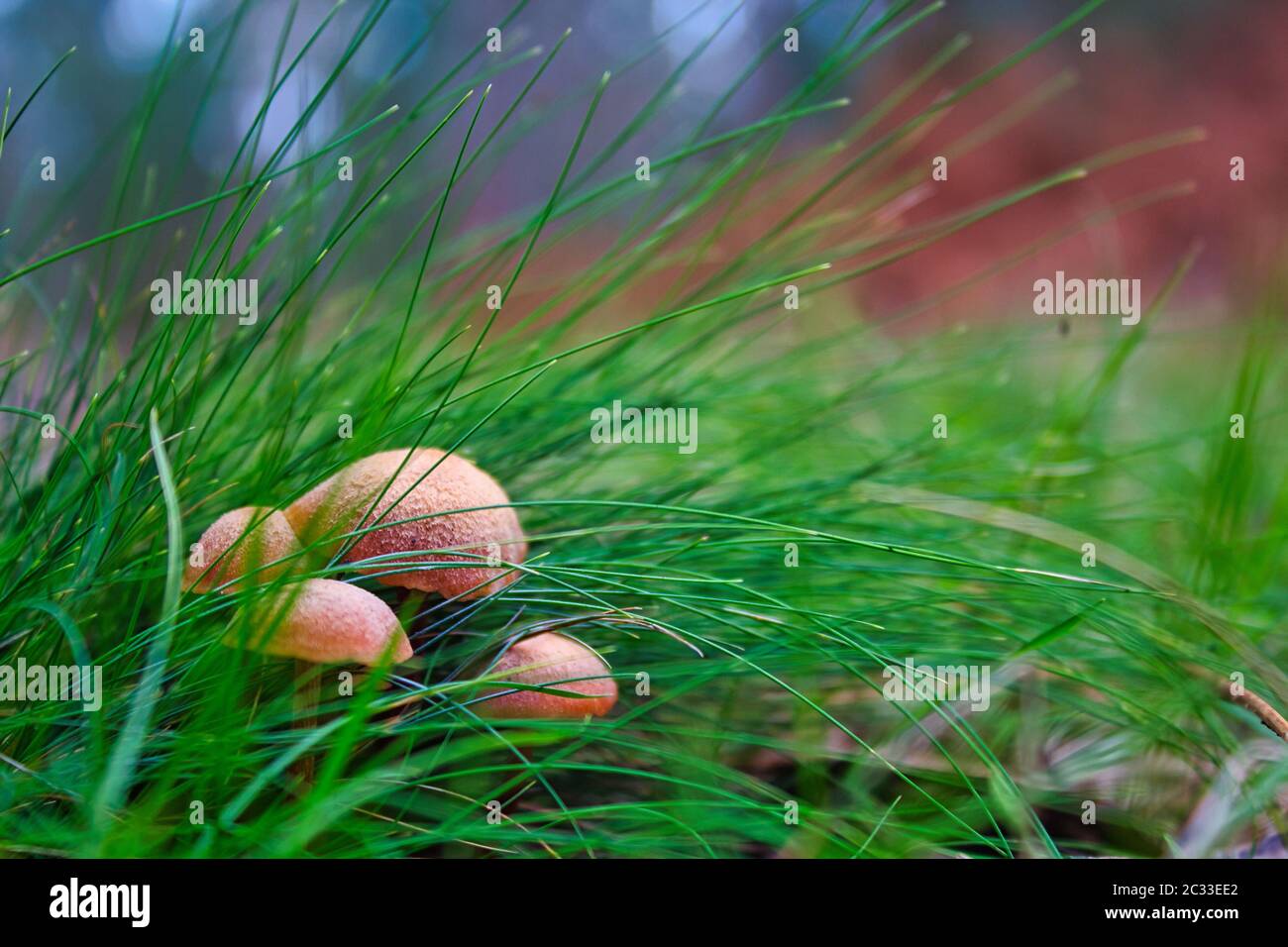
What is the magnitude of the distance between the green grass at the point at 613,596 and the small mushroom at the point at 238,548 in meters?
0.04

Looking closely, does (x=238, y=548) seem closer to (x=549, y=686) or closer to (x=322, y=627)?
(x=322, y=627)

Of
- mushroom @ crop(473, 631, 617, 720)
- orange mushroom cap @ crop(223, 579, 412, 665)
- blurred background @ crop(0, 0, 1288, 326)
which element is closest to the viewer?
orange mushroom cap @ crop(223, 579, 412, 665)

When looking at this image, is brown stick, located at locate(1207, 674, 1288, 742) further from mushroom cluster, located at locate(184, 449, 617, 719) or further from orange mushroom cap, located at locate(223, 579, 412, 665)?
orange mushroom cap, located at locate(223, 579, 412, 665)

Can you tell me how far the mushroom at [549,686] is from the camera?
2.48ft

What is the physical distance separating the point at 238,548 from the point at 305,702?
141 mm

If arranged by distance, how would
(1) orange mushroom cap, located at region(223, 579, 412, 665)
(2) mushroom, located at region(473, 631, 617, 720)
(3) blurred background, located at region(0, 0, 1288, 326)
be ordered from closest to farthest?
1. (1) orange mushroom cap, located at region(223, 579, 412, 665)
2. (2) mushroom, located at region(473, 631, 617, 720)
3. (3) blurred background, located at region(0, 0, 1288, 326)

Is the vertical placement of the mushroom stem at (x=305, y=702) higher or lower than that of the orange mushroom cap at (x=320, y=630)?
lower

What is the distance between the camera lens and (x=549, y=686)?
0.74 metres

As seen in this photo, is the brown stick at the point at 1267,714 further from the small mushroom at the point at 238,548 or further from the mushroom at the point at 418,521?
the small mushroom at the point at 238,548

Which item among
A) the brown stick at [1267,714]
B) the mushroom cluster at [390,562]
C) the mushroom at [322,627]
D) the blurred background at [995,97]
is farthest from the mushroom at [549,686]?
the blurred background at [995,97]

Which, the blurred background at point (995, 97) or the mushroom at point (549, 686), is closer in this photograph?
the mushroom at point (549, 686)

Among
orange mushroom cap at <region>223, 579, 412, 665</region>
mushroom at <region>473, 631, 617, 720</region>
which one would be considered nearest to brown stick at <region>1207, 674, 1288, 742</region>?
mushroom at <region>473, 631, 617, 720</region>

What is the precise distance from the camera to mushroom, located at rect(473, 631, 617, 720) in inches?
29.8
